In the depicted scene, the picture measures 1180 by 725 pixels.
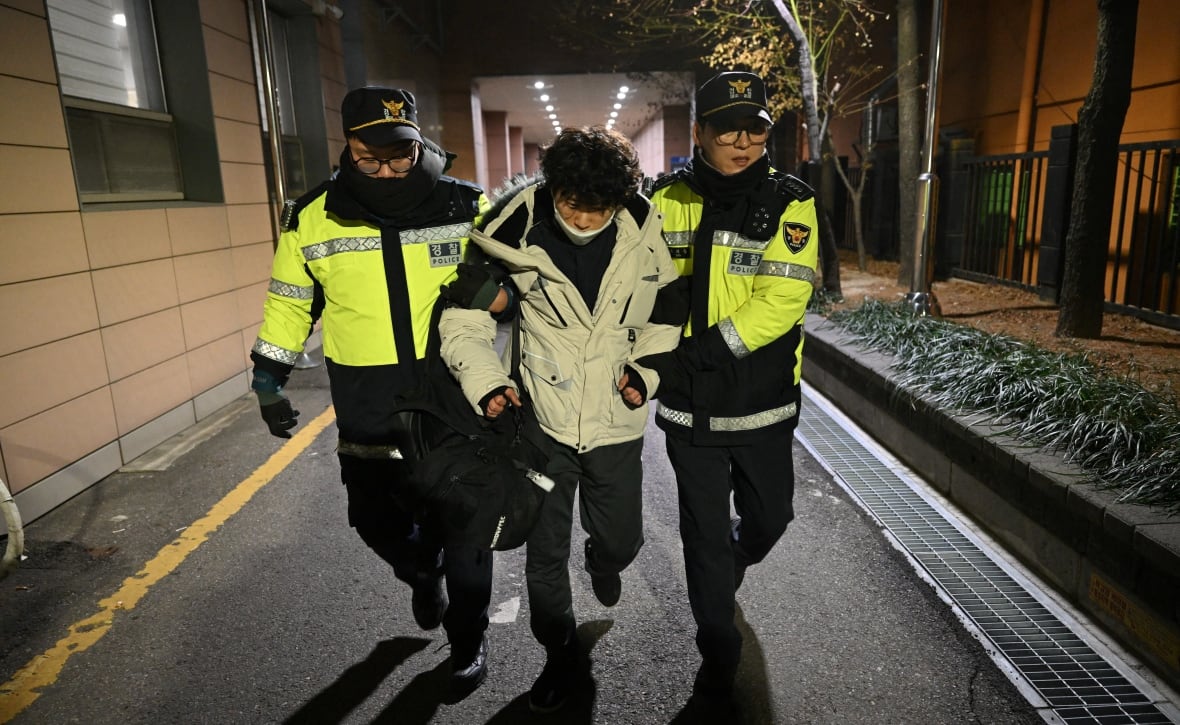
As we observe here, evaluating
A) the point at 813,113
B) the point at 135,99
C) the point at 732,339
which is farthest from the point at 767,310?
the point at 813,113

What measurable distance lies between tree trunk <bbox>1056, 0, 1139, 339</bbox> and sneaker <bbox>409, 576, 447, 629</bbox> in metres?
5.86

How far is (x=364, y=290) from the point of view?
2.80 meters

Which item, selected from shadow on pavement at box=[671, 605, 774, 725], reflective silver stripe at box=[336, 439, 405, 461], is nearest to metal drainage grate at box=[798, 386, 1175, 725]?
shadow on pavement at box=[671, 605, 774, 725]

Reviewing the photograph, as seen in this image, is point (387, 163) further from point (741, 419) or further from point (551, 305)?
point (741, 419)

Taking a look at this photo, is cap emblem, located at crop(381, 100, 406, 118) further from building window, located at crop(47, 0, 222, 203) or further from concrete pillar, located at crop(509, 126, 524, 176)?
concrete pillar, located at crop(509, 126, 524, 176)

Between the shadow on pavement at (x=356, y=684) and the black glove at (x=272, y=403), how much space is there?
946 mm

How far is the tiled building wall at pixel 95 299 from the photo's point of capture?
437 centimetres

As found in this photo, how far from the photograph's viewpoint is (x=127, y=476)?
5102mm

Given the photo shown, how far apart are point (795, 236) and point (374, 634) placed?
90.8 inches

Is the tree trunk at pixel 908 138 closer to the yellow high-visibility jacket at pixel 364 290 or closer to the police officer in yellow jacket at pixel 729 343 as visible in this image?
the police officer in yellow jacket at pixel 729 343

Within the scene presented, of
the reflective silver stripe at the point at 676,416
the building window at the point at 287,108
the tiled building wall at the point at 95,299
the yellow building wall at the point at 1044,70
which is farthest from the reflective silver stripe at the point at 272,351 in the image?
the yellow building wall at the point at 1044,70

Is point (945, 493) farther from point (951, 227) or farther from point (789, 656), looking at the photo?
point (951, 227)

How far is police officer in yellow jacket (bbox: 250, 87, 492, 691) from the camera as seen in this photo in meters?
2.75

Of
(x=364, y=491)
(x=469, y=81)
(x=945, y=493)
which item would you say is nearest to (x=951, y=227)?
(x=945, y=493)
